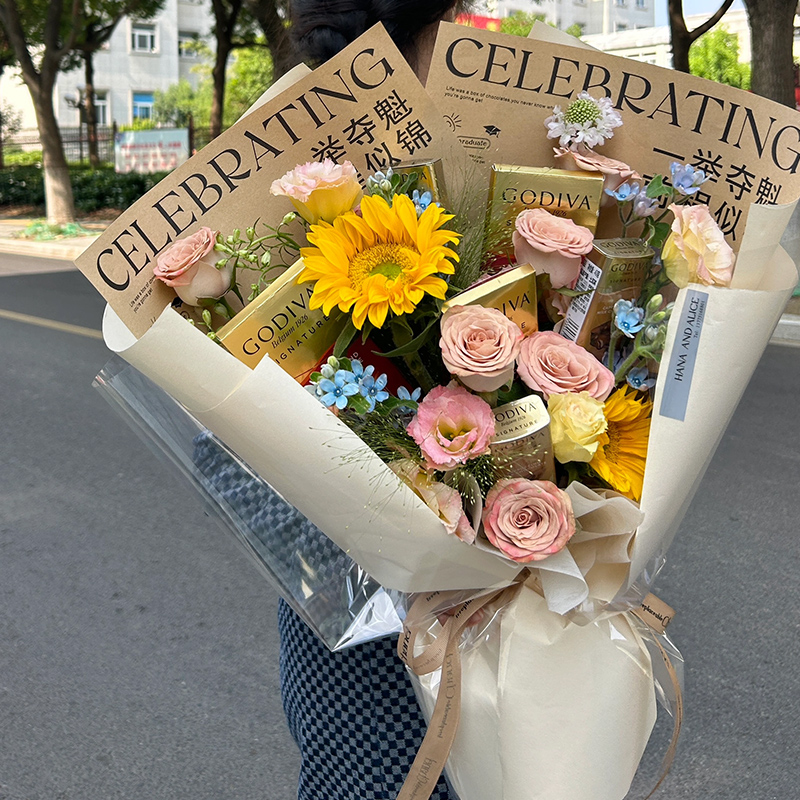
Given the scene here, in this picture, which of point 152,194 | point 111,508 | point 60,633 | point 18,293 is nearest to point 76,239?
point 18,293

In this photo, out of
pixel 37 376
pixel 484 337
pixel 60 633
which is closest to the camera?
pixel 484 337

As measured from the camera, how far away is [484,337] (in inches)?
37.8

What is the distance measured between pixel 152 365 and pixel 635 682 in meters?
0.66

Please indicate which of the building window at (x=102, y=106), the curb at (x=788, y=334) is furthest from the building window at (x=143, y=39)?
the curb at (x=788, y=334)

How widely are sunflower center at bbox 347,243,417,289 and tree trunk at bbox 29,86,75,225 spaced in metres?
15.4

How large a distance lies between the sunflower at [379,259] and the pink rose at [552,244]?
9 centimetres

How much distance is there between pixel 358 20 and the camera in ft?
4.16

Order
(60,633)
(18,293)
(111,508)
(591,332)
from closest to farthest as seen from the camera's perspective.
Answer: (591,332) < (60,633) < (111,508) < (18,293)

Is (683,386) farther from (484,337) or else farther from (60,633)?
(60,633)

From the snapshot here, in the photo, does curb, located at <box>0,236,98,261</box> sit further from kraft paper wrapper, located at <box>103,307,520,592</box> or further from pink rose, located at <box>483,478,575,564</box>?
pink rose, located at <box>483,478,575,564</box>

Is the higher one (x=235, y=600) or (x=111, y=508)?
(x=235, y=600)

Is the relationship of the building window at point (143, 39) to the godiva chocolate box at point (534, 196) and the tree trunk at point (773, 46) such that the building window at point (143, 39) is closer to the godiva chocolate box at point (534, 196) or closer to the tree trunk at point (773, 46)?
the tree trunk at point (773, 46)

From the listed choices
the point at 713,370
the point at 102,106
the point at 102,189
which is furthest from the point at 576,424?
the point at 102,106

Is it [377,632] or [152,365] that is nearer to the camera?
[152,365]
